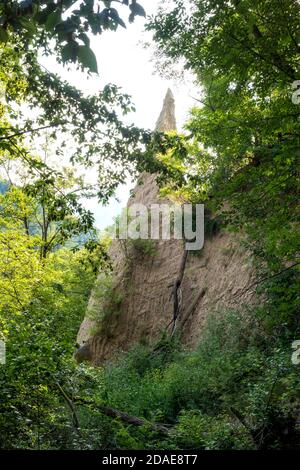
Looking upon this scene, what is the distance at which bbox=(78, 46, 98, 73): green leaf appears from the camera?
8.04 feet

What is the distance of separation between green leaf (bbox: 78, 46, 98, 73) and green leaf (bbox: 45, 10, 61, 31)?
266 millimetres

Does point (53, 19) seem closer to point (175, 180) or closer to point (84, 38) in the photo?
point (84, 38)

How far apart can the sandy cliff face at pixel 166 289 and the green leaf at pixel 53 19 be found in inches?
558

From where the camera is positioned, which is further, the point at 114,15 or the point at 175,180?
the point at 175,180

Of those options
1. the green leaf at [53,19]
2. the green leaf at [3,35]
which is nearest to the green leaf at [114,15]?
the green leaf at [53,19]

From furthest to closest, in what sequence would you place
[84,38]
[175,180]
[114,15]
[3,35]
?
[175,180] → [3,35] → [114,15] → [84,38]

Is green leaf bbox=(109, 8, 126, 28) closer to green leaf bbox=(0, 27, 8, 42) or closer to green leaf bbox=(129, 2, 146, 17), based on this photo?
green leaf bbox=(129, 2, 146, 17)

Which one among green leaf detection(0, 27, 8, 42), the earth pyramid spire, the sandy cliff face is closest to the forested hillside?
green leaf detection(0, 27, 8, 42)

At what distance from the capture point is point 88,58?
2467mm

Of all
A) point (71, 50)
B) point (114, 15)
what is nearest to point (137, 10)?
point (114, 15)

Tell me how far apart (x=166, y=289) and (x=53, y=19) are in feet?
64.1

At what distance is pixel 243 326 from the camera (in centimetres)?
1406

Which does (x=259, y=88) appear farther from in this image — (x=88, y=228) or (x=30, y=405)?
(x=30, y=405)
